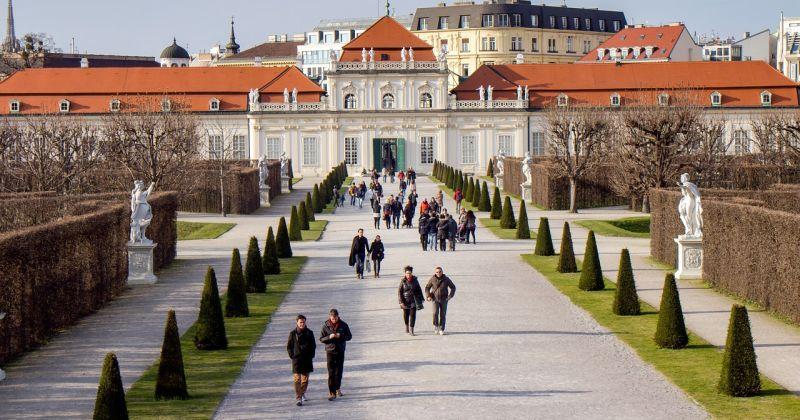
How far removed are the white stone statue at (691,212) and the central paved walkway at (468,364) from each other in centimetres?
405

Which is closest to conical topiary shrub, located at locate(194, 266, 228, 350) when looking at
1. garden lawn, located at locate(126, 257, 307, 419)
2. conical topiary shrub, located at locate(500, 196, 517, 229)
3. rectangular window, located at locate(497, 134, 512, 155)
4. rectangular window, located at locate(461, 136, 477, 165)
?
garden lawn, located at locate(126, 257, 307, 419)

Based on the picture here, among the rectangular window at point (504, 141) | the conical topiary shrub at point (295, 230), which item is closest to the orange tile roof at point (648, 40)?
the rectangular window at point (504, 141)

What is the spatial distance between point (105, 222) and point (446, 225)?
1233 centimetres

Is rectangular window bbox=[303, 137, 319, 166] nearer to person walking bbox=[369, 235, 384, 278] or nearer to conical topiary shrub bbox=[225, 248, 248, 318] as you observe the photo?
person walking bbox=[369, 235, 384, 278]

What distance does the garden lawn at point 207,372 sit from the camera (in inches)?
753

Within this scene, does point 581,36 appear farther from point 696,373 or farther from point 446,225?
point 696,373

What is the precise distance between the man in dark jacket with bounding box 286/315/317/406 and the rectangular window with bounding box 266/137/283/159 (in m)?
73.6

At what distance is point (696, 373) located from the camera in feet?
70.6

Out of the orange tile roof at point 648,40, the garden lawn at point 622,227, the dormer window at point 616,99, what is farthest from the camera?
the orange tile roof at point 648,40

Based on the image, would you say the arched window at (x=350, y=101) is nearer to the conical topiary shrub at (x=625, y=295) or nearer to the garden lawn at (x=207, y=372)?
the garden lawn at (x=207, y=372)

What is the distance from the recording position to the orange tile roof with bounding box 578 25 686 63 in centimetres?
12725

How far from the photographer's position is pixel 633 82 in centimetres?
9238

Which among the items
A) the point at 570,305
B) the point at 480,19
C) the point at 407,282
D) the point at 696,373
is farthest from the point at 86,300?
the point at 480,19

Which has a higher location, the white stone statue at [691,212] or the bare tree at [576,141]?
the bare tree at [576,141]
